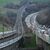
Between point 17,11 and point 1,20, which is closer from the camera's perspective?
point 1,20

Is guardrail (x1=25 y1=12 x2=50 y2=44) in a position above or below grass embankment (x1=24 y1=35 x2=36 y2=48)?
above

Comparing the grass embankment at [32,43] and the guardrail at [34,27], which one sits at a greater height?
the guardrail at [34,27]

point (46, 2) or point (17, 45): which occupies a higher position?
point (46, 2)

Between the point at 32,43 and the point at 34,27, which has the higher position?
the point at 34,27

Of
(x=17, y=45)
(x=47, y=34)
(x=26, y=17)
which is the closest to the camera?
(x=47, y=34)

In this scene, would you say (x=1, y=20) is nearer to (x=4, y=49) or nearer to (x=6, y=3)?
(x=6, y=3)

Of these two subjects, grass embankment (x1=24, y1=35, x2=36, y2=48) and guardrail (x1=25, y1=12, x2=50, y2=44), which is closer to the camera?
guardrail (x1=25, y1=12, x2=50, y2=44)

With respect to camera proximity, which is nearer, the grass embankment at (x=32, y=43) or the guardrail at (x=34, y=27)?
the guardrail at (x=34, y=27)

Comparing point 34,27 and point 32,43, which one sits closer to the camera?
point 32,43

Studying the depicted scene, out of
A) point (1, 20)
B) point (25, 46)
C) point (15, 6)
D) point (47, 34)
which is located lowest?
point (25, 46)

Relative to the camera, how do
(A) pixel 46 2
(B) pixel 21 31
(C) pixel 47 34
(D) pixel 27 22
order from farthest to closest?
1. (A) pixel 46 2
2. (D) pixel 27 22
3. (B) pixel 21 31
4. (C) pixel 47 34

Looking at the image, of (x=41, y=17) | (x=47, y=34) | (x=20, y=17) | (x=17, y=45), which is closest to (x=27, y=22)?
(x=20, y=17)
